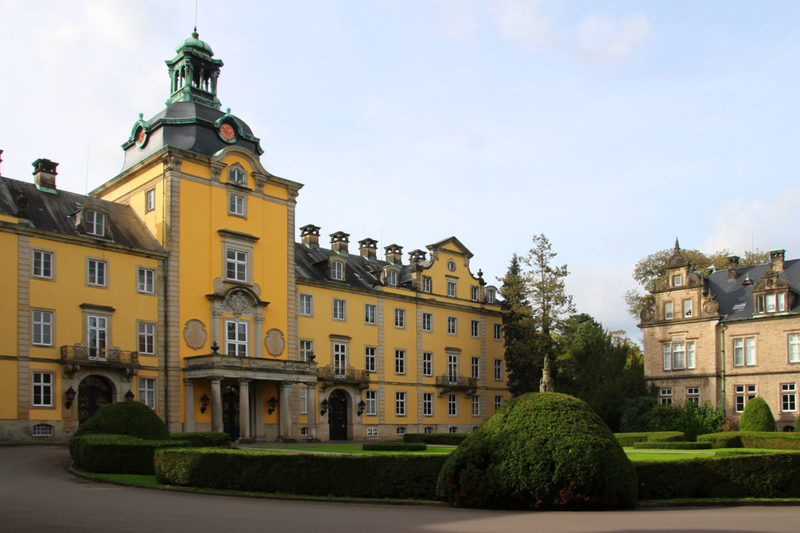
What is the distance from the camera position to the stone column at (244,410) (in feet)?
131

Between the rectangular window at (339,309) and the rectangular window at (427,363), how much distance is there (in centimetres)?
796

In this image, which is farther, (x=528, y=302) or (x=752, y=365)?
(x=528, y=302)

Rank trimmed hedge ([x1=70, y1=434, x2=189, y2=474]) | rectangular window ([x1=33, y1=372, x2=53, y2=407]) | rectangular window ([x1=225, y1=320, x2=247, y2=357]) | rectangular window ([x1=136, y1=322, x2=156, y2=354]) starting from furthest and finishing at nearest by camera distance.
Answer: rectangular window ([x1=225, y1=320, x2=247, y2=357]) → rectangular window ([x1=136, y1=322, x2=156, y2=354]) → rectangular window ([x1=33, y1=372, x2=53, y2=407]) → trimmed hedge ([x1=70, y1=434, x2=189, y2=474])

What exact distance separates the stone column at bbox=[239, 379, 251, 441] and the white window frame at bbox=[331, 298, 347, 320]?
35.8 feet

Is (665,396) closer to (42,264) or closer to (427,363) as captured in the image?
(427,363)

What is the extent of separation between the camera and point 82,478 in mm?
23156

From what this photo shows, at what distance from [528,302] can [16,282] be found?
117ft

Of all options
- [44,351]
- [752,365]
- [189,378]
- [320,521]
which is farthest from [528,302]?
[320,521]

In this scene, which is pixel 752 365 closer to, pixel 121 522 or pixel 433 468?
pixel 433 468

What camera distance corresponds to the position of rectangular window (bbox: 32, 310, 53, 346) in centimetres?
3631

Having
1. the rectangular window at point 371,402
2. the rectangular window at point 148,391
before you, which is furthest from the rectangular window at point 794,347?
the rectangular window at point 148,391

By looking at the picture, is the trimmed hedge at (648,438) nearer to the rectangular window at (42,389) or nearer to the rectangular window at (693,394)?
the rectangular window at (693,394)

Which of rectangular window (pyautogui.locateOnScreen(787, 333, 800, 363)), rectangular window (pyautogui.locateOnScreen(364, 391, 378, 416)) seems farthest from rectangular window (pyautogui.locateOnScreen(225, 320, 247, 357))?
rectangular window (pyautogui.locateOnScreen(787, 333, 800, 363))

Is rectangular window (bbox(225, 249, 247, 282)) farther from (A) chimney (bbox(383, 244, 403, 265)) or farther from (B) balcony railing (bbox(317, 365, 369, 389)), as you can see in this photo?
(A) chimney (bbox(383, 244, 403, 265))
